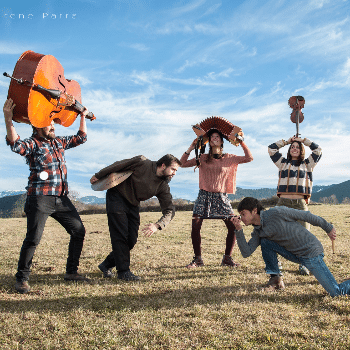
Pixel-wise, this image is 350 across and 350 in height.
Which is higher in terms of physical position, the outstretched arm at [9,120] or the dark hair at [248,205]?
the outstretched arm at [9,120]

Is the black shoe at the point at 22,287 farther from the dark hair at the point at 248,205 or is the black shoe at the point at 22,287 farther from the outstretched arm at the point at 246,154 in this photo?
the outstretched arm at the point at 246,154

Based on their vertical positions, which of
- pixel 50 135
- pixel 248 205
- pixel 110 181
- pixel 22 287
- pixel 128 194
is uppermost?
pixel 50 135

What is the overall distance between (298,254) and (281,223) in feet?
1.73

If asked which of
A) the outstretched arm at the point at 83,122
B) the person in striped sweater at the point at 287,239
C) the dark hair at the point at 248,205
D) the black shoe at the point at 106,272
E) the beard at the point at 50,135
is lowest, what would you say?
the black shoe at the point at 106,272

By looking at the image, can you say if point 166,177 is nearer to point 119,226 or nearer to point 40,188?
point 119,226

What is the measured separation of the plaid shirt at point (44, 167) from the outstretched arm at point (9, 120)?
131 mm

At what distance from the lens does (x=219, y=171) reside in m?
6.48

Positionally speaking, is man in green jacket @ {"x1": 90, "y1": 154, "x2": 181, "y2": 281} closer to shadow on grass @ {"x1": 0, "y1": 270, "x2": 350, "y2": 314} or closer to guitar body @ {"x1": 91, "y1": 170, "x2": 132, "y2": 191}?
guitar body @ {"x1": 91, "y1": 170, "x2": 132, "y2": 191}

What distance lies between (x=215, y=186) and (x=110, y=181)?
2.25 meters

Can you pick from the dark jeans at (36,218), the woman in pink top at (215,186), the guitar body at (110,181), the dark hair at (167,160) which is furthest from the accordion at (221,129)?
the dark jeans at (36,218)

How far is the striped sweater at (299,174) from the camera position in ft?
18.9

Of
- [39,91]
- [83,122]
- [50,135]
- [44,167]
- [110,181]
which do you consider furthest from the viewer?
[83,122]

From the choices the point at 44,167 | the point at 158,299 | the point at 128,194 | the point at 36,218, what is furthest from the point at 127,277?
the point at 44,167

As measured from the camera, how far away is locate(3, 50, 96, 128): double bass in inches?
178
